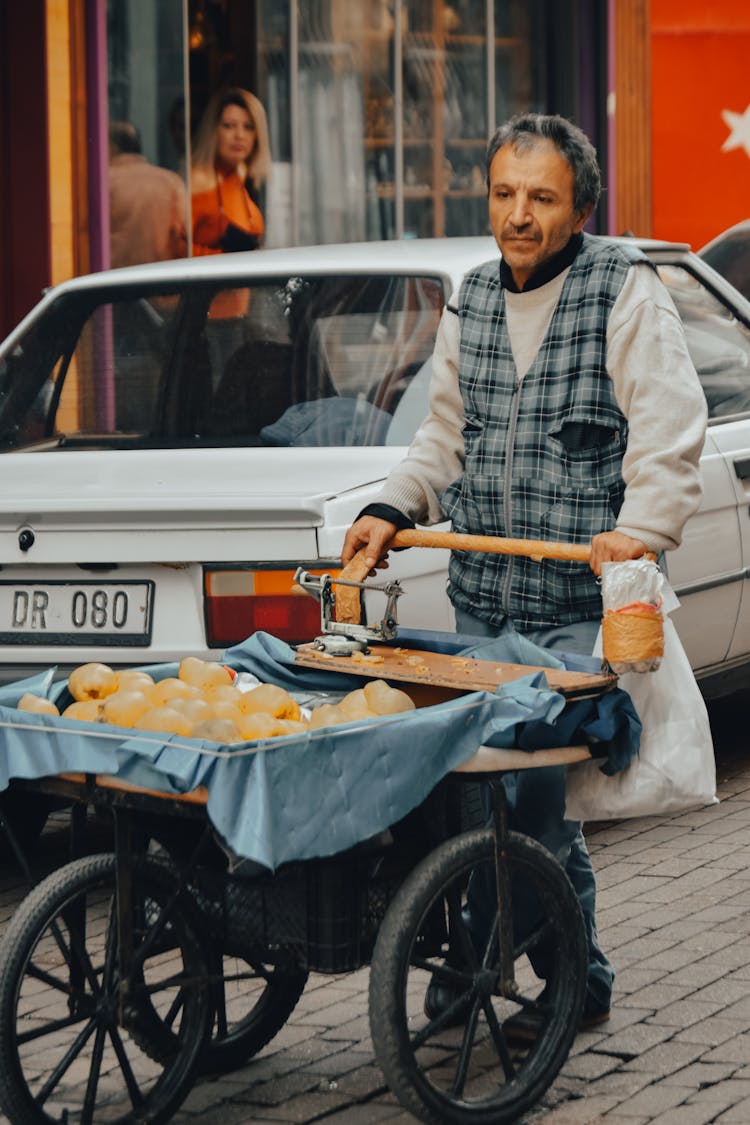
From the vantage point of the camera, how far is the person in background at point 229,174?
12008mm

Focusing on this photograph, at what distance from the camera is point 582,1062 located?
399 centimetres

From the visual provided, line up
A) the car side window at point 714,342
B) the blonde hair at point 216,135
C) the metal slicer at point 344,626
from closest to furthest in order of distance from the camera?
the metal slicer at point 344,626 < the car side window at point 714,342 < the blonde hair at point 216,135

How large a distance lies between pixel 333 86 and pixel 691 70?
3.06 meters

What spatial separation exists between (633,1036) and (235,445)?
7.04ft

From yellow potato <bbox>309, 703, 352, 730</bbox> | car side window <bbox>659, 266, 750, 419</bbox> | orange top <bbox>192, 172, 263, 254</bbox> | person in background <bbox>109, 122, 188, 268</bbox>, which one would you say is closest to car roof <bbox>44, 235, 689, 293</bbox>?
car side window <bbox>659, 266, 750, 419</bbox>

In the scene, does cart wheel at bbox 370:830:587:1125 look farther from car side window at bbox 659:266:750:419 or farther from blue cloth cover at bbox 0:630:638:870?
car side window at bbox 659:266:750:419

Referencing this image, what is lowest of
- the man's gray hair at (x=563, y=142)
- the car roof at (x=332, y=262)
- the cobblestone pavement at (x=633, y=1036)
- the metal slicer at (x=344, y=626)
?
the cobblestone pavement at (x=633, y=1036)

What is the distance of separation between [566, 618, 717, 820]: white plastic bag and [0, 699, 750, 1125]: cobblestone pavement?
561 millimetres

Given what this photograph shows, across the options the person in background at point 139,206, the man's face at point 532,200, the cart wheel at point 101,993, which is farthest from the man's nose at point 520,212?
the person in background at point 139,206

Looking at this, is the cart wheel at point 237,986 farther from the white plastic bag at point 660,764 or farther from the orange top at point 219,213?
the orange top at point 219,213

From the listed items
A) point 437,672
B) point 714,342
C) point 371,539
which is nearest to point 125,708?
point 437,672

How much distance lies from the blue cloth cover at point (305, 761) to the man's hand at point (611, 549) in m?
0.27

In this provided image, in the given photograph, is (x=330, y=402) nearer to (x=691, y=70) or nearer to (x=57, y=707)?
(x=57, y=707)

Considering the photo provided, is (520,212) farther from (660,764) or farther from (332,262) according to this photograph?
(332,262)
